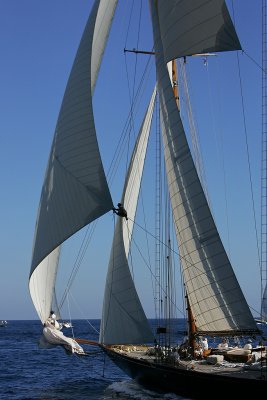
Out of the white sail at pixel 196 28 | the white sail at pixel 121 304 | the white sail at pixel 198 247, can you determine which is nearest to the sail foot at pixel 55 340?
the white sail at pixel 121 304

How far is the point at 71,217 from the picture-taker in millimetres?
21453

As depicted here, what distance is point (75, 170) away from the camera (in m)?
21.8

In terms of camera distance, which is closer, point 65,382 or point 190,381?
point 190,381

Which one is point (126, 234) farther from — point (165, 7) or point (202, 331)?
point (165, 7)

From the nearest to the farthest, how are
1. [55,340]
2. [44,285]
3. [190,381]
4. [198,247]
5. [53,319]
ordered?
[190,381] < [198,247] < [44,285] < [53,319] < [55,340]

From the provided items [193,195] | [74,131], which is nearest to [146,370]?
[193,195]

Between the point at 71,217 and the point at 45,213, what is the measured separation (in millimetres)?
1732

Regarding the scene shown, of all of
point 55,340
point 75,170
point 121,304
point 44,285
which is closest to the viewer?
point 75,170

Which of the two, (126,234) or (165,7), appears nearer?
(165,7)

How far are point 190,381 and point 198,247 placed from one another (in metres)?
4.46

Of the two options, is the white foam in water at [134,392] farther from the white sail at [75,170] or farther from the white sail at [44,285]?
the white sail at [75,170]

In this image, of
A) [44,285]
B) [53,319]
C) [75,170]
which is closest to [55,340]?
[53,319]

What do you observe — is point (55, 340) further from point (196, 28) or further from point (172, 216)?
point (196, 28)

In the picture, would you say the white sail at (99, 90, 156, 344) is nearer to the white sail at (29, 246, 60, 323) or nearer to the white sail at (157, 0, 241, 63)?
the white sail at (29, 246, 60, 323)
